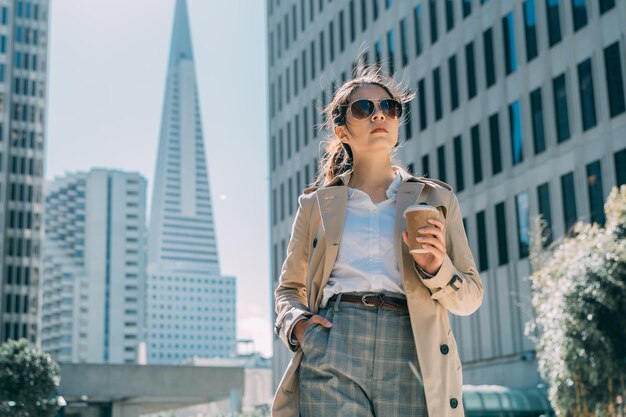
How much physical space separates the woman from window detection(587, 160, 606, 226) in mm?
24195

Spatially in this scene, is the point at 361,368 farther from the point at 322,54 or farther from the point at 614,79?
the point at 322,54

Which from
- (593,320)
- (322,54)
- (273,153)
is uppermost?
(322,54)

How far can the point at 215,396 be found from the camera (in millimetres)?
51406

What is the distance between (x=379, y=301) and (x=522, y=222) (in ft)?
91.0

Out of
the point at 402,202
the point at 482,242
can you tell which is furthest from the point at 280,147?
the point at 402,202

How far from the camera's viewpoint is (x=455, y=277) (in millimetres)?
3062

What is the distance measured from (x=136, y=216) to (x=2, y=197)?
89.3 metres

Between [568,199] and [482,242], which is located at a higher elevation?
[568,199]

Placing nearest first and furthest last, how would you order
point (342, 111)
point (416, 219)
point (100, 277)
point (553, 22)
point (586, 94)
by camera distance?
point (416, 219), point (342, 111), point (586, 94), point (553, 22), point (100, 277)

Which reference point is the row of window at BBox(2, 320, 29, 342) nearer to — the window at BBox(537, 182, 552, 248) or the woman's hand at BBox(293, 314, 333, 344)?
the window at BBox(537, 182, 552, 248)

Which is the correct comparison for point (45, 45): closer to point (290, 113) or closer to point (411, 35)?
point (290, 113)

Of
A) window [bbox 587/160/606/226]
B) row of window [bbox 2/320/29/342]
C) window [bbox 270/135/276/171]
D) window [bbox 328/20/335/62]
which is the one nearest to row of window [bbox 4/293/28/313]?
row of window [bbox 2/320/29/342]

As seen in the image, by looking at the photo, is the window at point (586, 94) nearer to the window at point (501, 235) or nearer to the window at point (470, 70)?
the window at point (501, 235)

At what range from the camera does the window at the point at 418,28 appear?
36978mm
